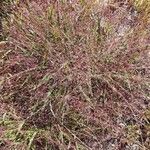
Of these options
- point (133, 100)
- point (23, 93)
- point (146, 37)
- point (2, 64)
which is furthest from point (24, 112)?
point (146, 37)

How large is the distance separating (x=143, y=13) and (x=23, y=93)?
1289mm

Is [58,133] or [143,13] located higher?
[143,13]

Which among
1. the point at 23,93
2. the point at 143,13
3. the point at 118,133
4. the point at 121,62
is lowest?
the point at 118,133

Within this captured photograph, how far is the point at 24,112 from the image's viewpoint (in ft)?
11.6

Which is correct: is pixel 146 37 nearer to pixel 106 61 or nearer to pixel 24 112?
pixel 106 61

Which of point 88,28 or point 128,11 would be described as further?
point 128,11

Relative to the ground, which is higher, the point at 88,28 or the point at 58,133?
the point at 88,28

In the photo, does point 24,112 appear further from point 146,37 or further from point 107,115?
point 146,37

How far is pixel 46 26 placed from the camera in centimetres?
358

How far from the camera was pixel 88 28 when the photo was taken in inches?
142

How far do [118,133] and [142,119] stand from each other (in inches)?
9.5

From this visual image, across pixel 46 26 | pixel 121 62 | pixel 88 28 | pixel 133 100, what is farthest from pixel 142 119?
pixel 46 26

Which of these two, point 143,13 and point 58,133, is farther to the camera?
point 143,13

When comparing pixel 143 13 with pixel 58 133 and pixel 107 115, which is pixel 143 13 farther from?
pixel 58 133
